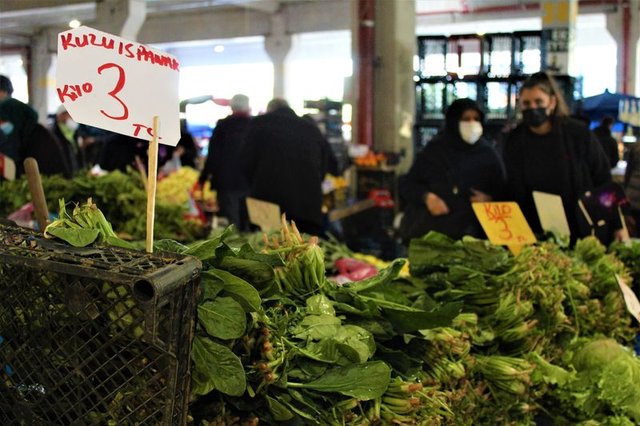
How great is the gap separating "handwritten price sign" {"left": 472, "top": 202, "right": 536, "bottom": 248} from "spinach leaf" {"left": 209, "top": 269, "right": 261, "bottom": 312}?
156cm

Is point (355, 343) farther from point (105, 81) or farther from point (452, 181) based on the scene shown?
point (452, 181)

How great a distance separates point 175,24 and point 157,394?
1333cm

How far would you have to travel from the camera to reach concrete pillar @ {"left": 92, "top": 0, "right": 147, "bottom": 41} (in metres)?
9.95

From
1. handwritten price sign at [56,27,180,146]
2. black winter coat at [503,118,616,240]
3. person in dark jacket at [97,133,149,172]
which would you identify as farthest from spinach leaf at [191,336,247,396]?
person in dark jacket at [97,133,149,172]

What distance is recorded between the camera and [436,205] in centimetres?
416

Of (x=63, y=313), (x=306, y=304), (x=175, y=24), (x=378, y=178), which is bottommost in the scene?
(x=378, y=178)

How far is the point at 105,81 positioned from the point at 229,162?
4.77 m

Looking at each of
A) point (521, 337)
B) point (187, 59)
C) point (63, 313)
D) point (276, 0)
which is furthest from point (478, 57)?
point (187, 59)

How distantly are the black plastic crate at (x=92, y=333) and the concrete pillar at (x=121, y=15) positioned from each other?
9.31 meters

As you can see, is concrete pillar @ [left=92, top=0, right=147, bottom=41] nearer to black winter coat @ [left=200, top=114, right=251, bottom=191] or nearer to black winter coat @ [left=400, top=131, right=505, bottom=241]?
black winter coat @ [left=200, top=114, right=251, bottom=191]

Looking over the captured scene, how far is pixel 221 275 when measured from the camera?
130 centimetres

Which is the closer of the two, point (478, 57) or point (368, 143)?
point (478, 57)

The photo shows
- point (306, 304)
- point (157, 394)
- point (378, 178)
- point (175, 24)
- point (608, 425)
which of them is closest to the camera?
point (157, 394)

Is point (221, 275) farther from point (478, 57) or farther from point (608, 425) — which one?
point (478, 57)
